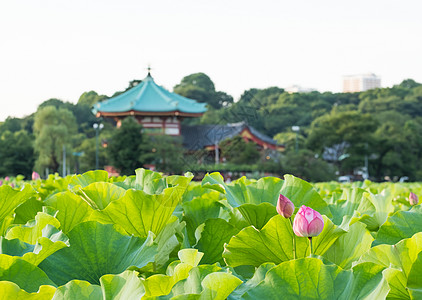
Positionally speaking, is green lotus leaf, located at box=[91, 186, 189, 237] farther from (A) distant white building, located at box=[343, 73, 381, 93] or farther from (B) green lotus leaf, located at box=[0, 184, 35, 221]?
(A) distant white building, located at box=[343, 73, 381, 93]

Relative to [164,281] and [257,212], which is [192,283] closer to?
[164,281]

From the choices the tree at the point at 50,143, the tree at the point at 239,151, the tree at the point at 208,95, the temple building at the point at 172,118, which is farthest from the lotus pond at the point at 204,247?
the tree at the point at 208,95

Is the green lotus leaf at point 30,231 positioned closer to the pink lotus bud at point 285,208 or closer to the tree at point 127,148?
the pink lotus bud at point 285,208

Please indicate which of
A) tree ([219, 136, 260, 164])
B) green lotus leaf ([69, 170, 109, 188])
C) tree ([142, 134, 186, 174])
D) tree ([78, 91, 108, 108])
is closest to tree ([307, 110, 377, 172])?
tree ([219, 136, 260, 164])

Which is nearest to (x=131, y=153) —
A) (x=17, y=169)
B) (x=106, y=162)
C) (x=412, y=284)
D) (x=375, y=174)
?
(x=106, y=162)

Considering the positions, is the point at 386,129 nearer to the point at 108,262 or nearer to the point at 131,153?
→ the point at 131,153

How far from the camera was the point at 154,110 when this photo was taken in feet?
60.1

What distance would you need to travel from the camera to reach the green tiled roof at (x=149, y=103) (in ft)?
60.5

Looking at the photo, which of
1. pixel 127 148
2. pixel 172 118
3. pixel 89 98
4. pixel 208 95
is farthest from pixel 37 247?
→ pixel 89 98

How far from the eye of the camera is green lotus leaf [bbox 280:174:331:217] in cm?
87

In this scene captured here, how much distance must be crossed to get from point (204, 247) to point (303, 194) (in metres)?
0.22

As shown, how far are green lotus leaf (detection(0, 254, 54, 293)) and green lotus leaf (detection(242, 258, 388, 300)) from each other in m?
0.21

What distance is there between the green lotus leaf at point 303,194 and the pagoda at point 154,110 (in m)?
17.0

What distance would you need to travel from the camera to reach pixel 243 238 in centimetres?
63
